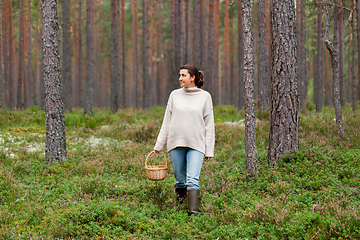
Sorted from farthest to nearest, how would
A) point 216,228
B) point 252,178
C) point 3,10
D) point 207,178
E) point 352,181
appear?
point 3,10 < point 207,178 < point 252,178 < point 352,181 < point 216,228

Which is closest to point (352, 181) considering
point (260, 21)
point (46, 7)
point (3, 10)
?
point (46, 7)

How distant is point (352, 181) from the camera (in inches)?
204

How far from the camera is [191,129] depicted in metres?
4.38

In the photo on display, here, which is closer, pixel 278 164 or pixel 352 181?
pixel 352 181

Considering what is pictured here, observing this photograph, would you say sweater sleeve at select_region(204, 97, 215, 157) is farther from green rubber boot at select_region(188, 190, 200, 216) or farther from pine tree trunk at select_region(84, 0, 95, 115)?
pine tree trunk at select_region(84, 0, 95, 115)

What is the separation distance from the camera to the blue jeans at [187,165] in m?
4.38

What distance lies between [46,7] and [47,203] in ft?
16.5

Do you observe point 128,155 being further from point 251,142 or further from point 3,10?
point 3,10

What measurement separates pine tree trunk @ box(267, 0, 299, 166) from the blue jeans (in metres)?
2.75

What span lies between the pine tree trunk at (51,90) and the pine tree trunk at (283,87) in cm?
541

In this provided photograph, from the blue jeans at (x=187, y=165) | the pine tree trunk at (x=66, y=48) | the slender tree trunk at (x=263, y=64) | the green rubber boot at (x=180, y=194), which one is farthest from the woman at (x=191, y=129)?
the pine tree trunk at (x=66, y=48)

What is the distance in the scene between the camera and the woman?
438 cm

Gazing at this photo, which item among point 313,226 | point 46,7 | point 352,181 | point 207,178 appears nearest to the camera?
point 313,226

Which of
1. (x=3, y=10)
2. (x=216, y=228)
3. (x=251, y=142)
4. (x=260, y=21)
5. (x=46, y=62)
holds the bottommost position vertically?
(x=216, y=228)
